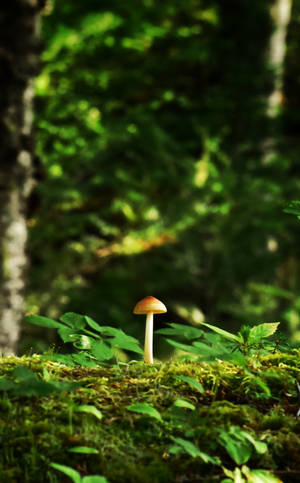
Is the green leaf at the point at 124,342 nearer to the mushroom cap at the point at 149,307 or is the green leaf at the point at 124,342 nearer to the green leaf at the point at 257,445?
the mushroom cap at the point at 149,307

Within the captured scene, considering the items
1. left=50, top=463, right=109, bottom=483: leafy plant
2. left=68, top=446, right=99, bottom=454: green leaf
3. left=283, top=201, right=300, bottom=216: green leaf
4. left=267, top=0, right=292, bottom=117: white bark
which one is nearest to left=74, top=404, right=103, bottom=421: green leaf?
left=68, top=446, right=99, bottom=454: green leaf

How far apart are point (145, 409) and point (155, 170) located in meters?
7.07

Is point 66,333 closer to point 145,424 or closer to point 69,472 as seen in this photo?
point 145,424

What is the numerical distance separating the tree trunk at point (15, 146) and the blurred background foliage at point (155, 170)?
39 cm

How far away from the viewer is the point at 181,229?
27.0 feet

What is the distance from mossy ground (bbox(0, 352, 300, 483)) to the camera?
125 centimetres

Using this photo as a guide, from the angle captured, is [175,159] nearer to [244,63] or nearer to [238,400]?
[244,63]

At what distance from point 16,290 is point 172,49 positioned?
6.94 m

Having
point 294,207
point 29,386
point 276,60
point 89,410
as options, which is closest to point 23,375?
point 29,386

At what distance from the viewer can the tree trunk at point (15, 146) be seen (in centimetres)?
589

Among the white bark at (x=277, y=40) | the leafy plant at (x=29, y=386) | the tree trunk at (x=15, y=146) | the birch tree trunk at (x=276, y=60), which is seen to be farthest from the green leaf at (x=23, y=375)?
the white bark at (x=277, y=40)

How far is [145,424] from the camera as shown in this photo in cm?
141

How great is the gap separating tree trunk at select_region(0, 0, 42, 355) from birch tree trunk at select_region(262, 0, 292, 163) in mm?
5807

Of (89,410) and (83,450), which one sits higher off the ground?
(89,410)
